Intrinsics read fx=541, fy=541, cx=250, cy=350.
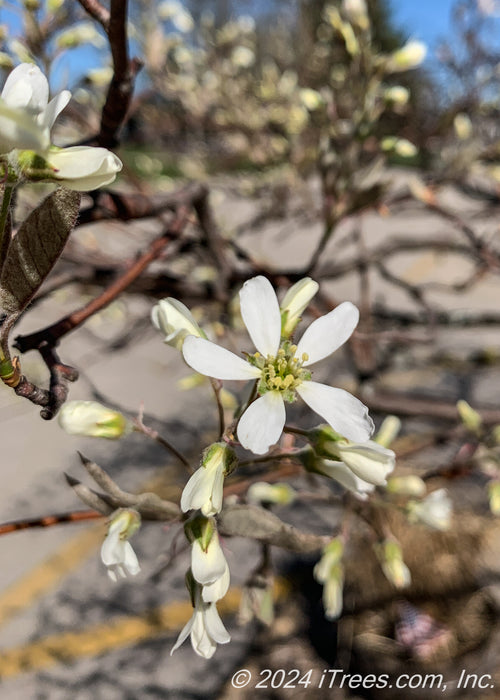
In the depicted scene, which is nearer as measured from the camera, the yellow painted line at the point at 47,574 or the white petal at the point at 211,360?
the white petal at the point at 211,360

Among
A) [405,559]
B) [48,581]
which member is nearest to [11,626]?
[48,581]

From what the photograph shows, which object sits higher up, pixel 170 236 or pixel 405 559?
pixel 170 236

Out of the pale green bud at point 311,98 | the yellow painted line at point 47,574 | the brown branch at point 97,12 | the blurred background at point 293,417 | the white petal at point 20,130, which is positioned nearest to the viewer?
the white petal at point 20,130

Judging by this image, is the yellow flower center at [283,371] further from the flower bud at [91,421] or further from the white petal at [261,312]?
the flower bud at [91,421]

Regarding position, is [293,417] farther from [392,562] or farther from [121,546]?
[121,546]

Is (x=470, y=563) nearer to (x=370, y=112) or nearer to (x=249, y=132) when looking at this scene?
(x=370, y=112)

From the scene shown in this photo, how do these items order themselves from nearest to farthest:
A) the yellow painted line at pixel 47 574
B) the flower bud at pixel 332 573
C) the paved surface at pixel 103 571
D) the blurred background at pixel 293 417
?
1. the flower bud at pixel 332 573
2. the blurred background at pixel 293 417
3. the paved surface at pixel 103 571
4. the yellow painted line at pixel 47 574

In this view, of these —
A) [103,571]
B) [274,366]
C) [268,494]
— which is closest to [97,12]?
[274,366]

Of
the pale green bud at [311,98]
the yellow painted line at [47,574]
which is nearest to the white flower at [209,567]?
the pale green bud at [311,98]
